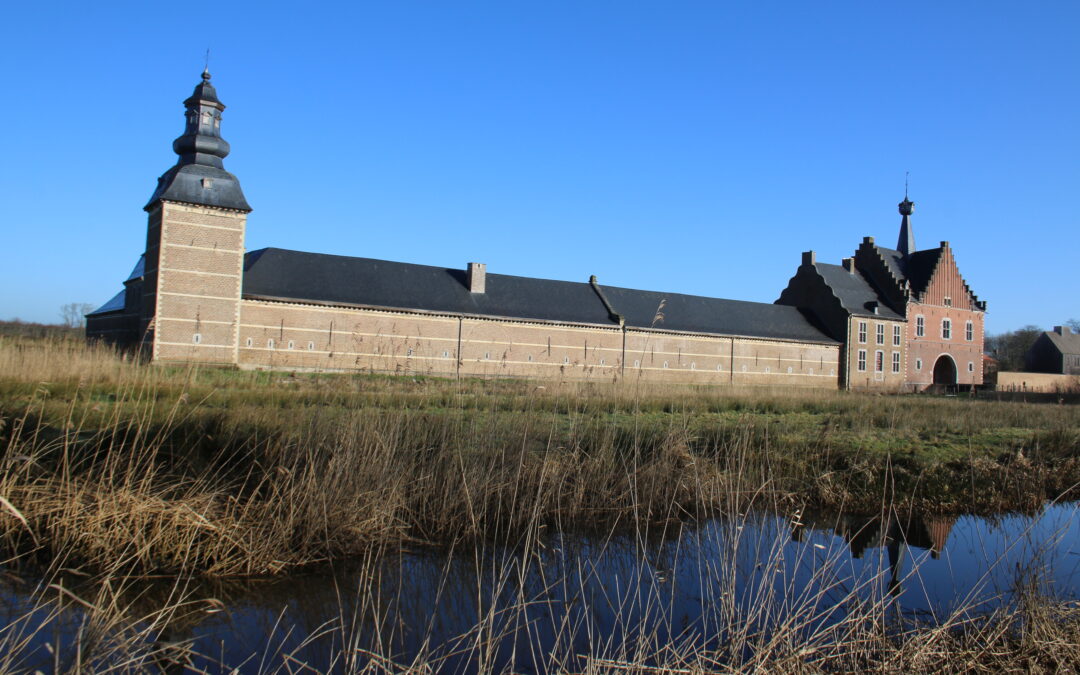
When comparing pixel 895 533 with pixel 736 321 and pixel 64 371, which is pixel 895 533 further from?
pixel 736 321

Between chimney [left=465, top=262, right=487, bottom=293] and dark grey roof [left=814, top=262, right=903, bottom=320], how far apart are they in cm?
2058

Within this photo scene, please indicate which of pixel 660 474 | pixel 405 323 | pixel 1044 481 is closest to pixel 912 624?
pixel 660 474

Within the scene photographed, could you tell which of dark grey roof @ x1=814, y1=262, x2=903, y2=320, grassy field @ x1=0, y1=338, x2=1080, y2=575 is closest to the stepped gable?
dark grey roof @ x1=814, y1=262, x2=903, y2=320

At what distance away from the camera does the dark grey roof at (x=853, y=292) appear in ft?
137

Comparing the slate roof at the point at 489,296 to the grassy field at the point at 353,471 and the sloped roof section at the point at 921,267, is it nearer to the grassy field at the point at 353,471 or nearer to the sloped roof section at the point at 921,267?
the sloped roof section at the point at 921,267

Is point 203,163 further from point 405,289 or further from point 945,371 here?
point 945,371

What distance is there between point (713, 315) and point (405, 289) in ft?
54.2

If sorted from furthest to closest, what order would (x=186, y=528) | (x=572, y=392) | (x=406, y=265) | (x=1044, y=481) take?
(x=406, y=265) → (x=572, y=392) → (x=1044, y=481) → (x=186, y=528)

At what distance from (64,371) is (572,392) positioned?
6.85m

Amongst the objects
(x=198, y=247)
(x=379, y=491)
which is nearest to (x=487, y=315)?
(x=198, y=247)

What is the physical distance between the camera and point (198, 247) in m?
26.2

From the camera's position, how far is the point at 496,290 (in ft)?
111

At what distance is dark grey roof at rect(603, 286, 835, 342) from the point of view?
1438 inches

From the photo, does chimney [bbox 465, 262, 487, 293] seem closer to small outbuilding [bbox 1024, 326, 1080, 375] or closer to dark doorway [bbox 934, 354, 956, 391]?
dark doorway [bbox 934, 354, 956, 391]
